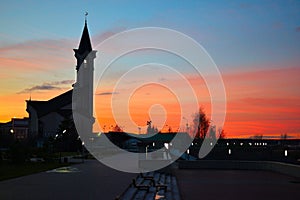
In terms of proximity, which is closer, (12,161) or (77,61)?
(12,161)

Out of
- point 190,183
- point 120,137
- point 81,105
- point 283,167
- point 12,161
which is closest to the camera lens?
point 190,183

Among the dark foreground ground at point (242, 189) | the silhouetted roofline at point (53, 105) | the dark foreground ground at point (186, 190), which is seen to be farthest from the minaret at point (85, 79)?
the dark foreground ground at point (186, 190)

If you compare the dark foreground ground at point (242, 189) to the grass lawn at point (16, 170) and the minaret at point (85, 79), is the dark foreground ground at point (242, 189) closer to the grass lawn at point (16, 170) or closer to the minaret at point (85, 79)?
the grass lawn at point (16, 170)

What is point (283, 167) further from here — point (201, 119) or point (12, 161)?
point (201, 119)

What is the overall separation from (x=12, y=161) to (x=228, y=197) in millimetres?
23411

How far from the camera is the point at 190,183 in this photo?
22375mm

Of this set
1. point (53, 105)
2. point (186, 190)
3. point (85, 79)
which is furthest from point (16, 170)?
point (85, 79)

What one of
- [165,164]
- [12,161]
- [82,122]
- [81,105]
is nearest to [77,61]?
[81,105]

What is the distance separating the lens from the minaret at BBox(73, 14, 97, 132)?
92562mm

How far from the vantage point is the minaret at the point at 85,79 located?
3644 inches

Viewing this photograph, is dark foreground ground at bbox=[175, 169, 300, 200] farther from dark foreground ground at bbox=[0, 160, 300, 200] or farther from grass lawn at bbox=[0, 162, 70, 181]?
grass lawn at bbox=[0, 162, 70, 181]

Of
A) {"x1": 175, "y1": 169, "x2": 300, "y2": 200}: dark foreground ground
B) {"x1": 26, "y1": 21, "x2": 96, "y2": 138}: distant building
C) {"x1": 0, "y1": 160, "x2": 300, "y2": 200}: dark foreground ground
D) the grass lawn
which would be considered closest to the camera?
{"x1": 0, "y1": 160, "x2": 300, "y2": 200}: dark foreground ground

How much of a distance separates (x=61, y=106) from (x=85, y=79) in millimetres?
8853

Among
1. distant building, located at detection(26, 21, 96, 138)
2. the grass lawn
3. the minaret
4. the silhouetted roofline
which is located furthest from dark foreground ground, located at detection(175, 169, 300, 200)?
the silhouetted roofline
